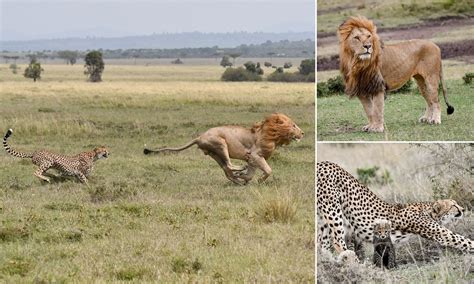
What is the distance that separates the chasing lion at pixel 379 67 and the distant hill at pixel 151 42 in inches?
4646

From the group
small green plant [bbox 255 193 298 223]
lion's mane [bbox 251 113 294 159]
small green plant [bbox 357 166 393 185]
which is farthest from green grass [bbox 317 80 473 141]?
lion's mane [bbox 251 113 294 159]

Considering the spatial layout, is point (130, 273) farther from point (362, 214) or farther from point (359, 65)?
point (359, 65)

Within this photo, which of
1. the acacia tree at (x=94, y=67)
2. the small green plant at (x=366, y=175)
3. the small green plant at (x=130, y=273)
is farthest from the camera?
the acacia tree at (x=94, y=67)

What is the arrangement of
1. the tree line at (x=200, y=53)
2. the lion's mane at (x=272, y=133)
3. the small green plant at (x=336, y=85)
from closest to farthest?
the small green plant at (x=336, y=85)
the lion's mane at (x=272, y=133)
the tree line at (x=200, y=53)

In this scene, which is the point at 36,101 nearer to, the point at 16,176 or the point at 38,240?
the point at 16,176

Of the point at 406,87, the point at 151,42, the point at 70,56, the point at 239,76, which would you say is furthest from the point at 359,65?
the point at 151,42

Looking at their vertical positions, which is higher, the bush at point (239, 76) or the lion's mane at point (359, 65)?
Answer: the lion's mane at point (359, 65)

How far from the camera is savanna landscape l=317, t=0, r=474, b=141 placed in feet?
12.9

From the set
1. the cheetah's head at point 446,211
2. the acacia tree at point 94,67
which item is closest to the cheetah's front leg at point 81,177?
the cheetah's head at point 446,211

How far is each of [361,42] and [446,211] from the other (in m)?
0.87

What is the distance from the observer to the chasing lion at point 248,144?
11.3m

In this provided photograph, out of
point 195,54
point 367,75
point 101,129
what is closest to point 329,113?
point 367,75

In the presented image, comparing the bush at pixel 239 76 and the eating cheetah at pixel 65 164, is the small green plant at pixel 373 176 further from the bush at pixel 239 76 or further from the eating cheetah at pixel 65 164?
the bush at pixel 239 76

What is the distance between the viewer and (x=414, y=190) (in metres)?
4.65
